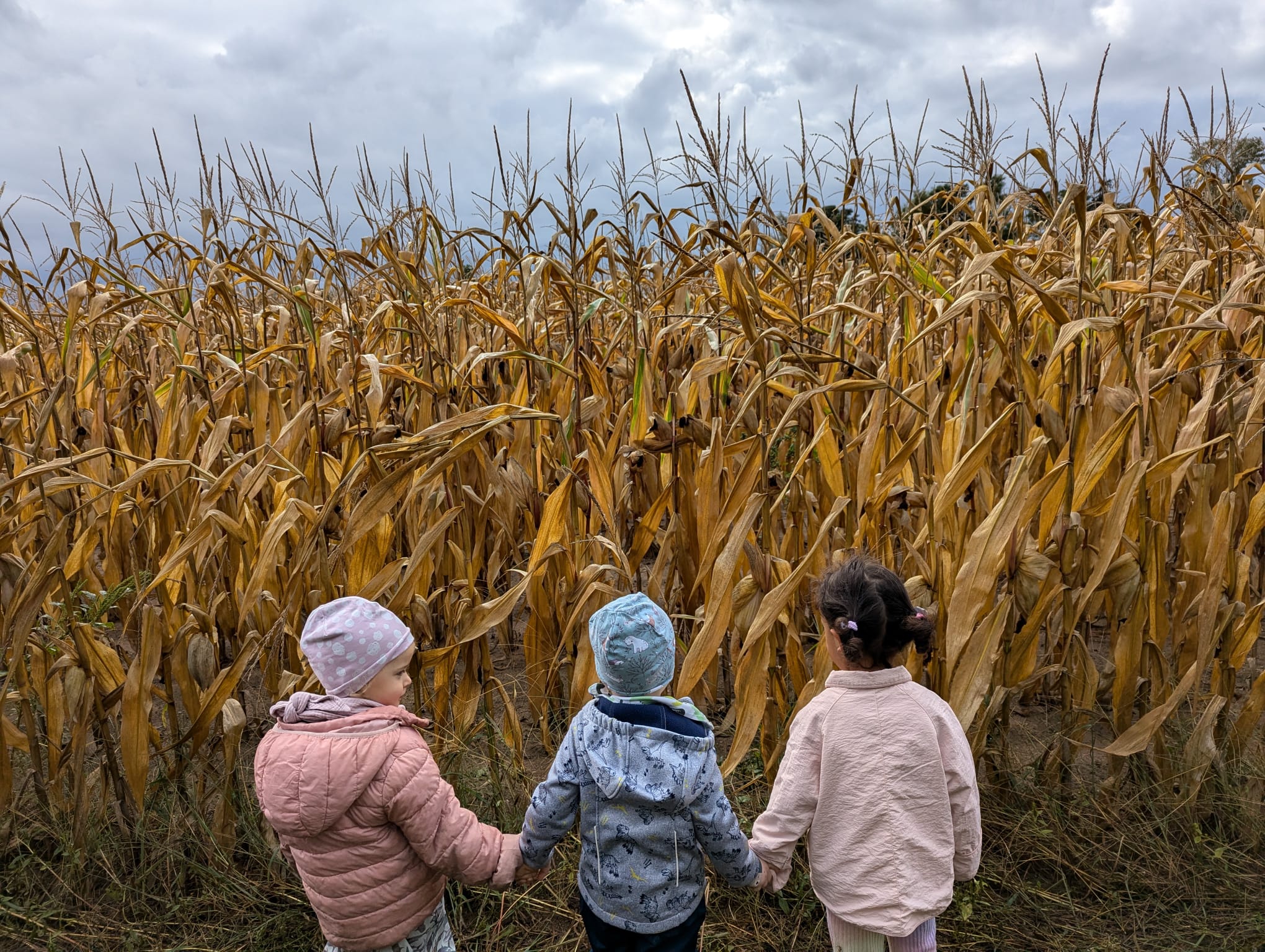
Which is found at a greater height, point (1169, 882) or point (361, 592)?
point (361, 592)

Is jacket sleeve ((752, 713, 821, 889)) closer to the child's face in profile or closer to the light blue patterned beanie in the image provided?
the light blue patterned beanie

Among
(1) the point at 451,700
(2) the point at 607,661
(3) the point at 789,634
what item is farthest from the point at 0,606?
(3) the point at 789,634

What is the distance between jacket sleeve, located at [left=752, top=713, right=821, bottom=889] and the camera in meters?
1.59

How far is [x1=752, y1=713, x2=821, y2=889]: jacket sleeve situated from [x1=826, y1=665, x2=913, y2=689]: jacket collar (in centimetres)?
10

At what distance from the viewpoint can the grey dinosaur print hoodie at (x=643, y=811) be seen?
1.51 meters

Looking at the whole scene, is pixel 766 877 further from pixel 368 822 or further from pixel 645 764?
pixel 368 822

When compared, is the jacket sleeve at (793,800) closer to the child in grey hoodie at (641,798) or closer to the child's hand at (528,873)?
the child in grey hoodie at (641,798)

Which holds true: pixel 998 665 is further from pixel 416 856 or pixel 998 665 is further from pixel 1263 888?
pixel 416 856

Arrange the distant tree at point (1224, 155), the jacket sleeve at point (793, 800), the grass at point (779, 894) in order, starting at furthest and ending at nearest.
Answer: the distant tree at point (1224, 155) → the grass at point (779, 894) → the jacket sleeve at point (793, 800)

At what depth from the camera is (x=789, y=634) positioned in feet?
7.22

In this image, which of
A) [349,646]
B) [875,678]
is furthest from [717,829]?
[349,646]

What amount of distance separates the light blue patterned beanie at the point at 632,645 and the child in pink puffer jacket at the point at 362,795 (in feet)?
1.22

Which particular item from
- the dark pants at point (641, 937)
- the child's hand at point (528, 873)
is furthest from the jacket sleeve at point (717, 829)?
the child's hand at point (528, 873)

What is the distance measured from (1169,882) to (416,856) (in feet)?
5.71
